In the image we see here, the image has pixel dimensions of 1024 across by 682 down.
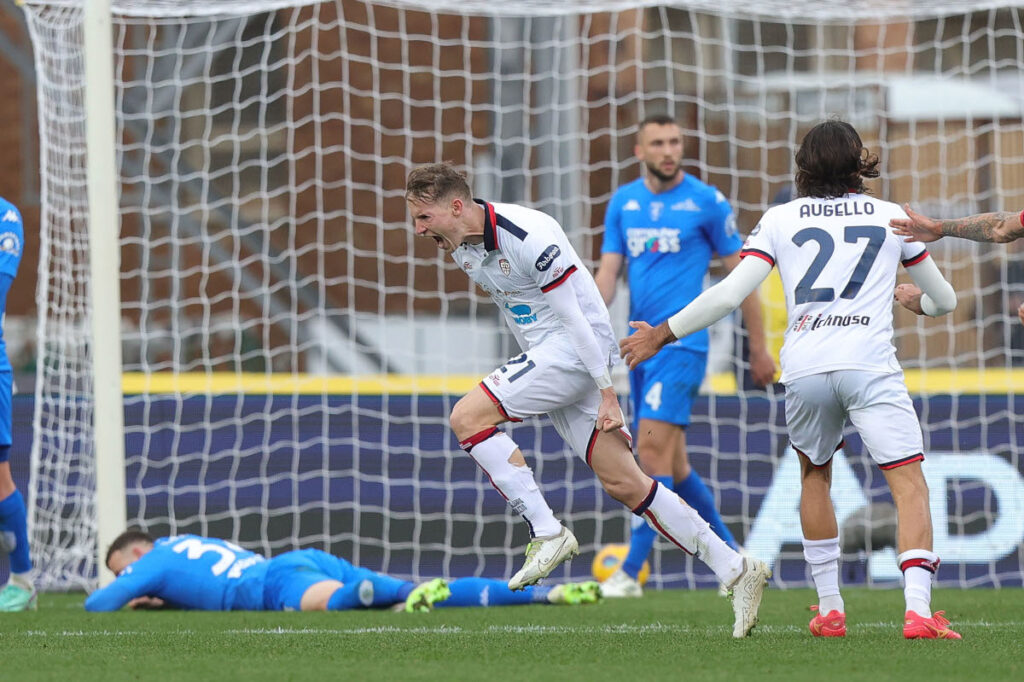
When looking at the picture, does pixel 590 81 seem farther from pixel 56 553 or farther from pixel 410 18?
pixel 56 553

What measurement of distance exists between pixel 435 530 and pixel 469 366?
6.60 feet

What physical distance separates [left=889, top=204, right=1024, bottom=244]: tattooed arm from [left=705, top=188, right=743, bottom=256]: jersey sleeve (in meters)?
2.75

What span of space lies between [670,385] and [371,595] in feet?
6.15

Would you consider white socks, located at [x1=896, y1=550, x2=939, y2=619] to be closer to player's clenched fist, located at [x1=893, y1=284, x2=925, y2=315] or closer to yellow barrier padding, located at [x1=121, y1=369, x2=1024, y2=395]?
player's clenched fist, located at [x1=893, y1=284, x2=925, y2=315]

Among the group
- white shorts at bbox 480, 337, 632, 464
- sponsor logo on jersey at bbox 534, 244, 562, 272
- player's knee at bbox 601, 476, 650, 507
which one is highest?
sponsor logo on jersey at bbox 534, 244, 562, 272

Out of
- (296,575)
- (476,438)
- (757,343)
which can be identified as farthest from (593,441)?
(757,343)

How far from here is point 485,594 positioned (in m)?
7.28

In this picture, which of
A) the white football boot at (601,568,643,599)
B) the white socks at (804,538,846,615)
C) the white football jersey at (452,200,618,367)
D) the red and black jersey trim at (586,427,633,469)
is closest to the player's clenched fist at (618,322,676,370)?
the white football jersey at (452,200,618,367)

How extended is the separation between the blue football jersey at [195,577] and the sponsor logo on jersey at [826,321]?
10.7ft

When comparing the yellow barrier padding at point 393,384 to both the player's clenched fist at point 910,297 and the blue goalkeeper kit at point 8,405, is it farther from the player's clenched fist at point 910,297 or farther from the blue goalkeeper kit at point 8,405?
the player's clenched fist at point 910,297

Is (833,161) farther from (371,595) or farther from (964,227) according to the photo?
(371,595)

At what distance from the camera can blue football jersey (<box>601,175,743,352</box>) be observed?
7.86 m

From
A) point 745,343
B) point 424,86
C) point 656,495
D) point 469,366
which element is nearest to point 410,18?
point 424,86

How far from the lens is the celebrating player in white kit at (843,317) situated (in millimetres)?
5176
